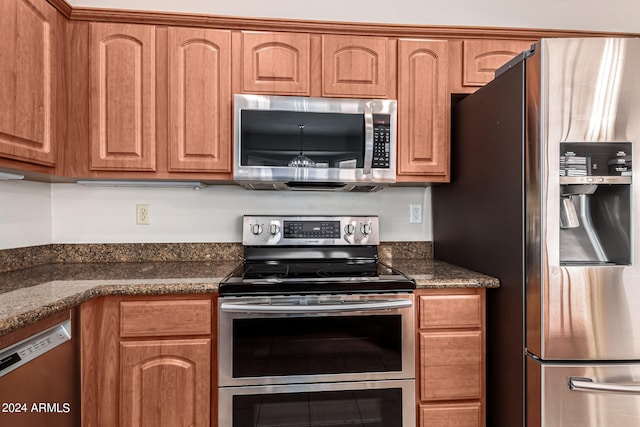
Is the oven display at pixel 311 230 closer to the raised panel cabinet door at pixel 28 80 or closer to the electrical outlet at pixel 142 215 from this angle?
the electrical outlet at pixel 142 215

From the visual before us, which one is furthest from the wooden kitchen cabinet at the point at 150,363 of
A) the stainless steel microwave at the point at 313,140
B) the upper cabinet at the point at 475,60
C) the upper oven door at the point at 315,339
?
the upper cabinet at the point at 475,60

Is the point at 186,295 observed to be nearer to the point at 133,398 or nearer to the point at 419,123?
the point at 133,398

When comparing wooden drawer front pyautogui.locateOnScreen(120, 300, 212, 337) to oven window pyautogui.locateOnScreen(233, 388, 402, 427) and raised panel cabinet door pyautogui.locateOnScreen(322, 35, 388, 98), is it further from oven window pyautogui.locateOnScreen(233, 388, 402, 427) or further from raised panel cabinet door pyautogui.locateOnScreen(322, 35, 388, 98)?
raised panel cabinet door pyautogui.locateOnScreen(322, 35, 388, 98)

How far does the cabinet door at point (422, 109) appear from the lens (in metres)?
1.90

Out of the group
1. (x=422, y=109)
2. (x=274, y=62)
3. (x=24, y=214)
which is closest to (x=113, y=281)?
(x=24, y=214)

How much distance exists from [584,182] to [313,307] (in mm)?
1125

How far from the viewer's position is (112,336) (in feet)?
4.83

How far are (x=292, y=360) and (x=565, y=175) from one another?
1289 mm

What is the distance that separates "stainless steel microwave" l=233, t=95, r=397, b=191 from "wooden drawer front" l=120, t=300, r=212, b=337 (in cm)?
63

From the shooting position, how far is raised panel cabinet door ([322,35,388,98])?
187cm

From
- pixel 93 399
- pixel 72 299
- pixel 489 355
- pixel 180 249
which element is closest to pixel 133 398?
pixel 93 399

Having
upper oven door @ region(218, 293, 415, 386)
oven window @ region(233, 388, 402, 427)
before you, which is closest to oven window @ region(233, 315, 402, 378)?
upper oven door @ region(218, 293, 415, 386)

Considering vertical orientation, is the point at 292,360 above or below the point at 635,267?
below

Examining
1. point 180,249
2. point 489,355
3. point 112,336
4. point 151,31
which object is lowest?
point 489,355
